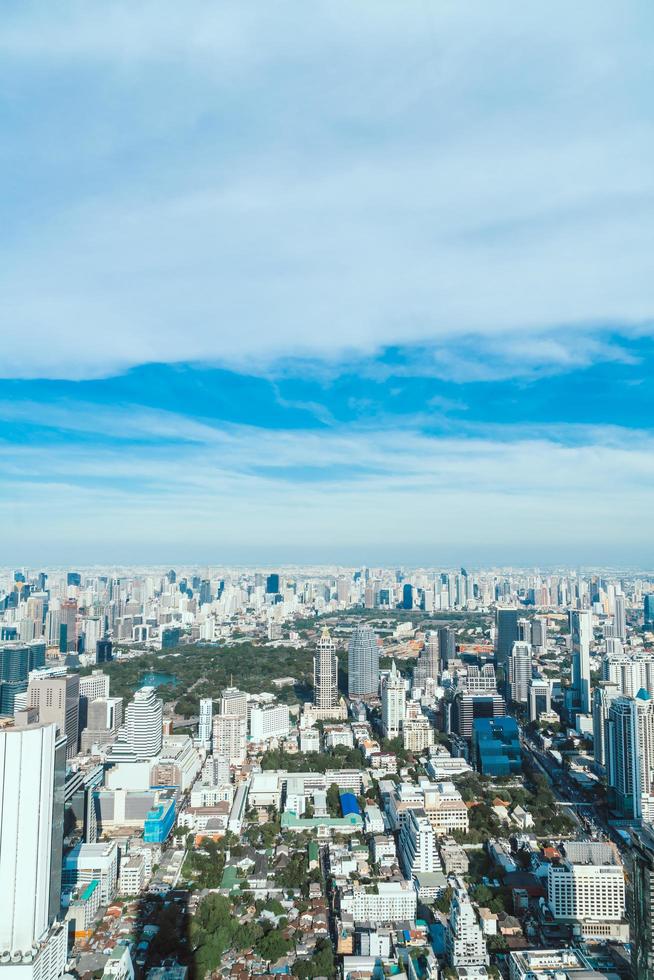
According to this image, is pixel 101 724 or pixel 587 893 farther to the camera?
pixel 101 724

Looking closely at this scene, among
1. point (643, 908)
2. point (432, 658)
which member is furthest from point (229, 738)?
point (643, 908)

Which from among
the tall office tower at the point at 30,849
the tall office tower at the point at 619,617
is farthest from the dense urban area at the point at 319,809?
the tall office tower at the point at 619,617

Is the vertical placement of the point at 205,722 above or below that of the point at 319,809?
above

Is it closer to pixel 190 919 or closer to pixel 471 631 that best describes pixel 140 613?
pixel 471 631

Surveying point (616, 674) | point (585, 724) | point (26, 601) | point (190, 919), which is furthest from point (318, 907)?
point (26, 601)

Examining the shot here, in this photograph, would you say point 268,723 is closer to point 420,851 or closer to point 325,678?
point 325,678

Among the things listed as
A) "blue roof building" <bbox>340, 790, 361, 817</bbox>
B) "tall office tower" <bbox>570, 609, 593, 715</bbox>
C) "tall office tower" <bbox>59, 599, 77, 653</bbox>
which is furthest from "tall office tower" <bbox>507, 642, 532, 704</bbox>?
"tall office tower" <bbox>59, 599, 77, 653</bbox>

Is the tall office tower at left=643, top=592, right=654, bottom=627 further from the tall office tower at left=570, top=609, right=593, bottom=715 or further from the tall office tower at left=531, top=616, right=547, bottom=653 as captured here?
the tall office tower at left=570, top=609, right=593, bottom=715

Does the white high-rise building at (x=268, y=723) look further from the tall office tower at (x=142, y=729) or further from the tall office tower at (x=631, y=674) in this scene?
the tall office tower at (x=631, y=674)
